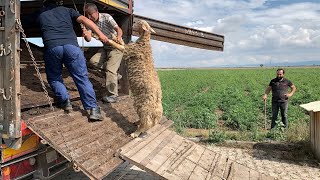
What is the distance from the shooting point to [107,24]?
631cm

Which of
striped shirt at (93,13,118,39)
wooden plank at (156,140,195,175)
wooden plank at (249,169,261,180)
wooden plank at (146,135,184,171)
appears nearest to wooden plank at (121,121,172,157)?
wooden plank at (146,135,184,171)

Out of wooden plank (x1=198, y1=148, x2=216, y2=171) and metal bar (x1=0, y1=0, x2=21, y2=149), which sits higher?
metal bar (x1=0, y1=0, x2=21, y2=149)

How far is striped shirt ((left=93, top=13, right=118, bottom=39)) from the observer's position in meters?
6.26

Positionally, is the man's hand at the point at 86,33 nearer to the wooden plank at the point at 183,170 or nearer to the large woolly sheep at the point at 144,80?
the large woolly sheep at the point at 144,80

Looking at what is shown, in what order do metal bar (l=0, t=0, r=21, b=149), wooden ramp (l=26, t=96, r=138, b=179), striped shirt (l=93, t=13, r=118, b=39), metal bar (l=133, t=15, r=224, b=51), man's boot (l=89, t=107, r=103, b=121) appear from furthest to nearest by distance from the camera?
1. metal bar (l=133, t=15, r=224, b=51)
2. striped shirt (l=93, t=13, r=118, b=39)
3. man's boot (l=89, t=107, r=103, b=121)
4. wooden ramp (l=26, t=96, r=138, b=179)
5. metal bar (l=0, t=0, r=21, b=149)

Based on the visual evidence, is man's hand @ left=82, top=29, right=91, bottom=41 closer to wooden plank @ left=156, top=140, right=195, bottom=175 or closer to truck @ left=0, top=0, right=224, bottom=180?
truck @ left=0, top=0, right=224, bottom=180

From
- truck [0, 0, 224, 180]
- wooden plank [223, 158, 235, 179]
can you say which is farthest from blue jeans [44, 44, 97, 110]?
wooden plank [223, 158, 235, 179]

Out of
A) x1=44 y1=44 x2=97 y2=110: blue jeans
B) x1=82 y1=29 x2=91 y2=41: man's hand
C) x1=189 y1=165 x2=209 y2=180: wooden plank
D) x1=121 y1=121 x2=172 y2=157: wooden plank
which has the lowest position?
x1=189 y1=165 x2=209 y2=180: wooden plank

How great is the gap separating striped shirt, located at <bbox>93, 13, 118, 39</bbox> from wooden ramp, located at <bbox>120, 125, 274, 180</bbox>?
1.95m

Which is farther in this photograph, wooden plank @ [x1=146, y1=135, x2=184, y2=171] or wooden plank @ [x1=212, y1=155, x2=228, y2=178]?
wooden plank @ [x1=212, y1=155, x2=228, y2=178]

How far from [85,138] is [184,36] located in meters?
4.34

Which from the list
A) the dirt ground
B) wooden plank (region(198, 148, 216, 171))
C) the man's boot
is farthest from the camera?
the dirt ground

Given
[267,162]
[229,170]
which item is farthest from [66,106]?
[267,162]

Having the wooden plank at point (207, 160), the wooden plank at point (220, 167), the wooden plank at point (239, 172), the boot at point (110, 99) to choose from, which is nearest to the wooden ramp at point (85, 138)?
the boot at point (110, 99)
